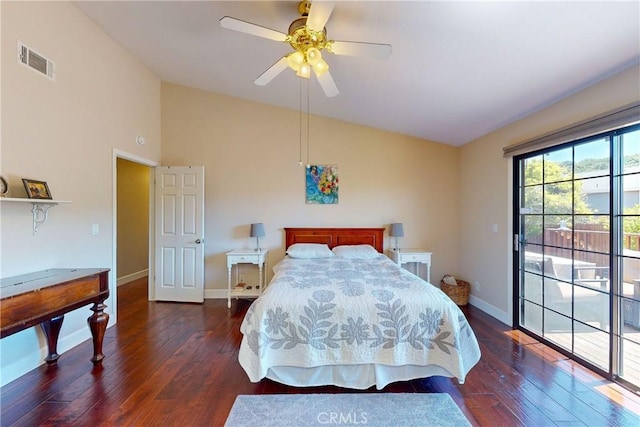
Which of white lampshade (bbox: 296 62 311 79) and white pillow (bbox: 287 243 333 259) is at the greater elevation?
white lampshade (bbox: 296 62 311 79)

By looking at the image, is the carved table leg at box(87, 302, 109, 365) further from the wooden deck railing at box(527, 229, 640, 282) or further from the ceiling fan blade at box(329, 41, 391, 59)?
the wooden deck railing at box(527, 229, 640, 282)

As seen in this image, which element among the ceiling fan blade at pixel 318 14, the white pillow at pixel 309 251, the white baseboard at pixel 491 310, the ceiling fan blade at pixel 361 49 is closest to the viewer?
the ceiling fan blade at pixel 318 14

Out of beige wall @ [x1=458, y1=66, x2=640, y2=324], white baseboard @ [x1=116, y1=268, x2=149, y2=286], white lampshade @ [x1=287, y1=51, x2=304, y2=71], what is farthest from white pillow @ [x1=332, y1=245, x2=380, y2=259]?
white baseboard @ [x1=116, y1=268, x2=149, y2=286]

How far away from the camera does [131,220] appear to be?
17.8 feet

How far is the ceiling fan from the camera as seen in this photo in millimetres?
1850

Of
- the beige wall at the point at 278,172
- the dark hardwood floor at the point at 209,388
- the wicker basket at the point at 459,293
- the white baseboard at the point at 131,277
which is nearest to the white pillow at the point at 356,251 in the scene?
the beige wall at the point at 278,172

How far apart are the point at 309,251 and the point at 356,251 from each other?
665 mm

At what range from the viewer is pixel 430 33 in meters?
2.13

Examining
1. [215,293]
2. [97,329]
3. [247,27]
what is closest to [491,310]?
[215,293]

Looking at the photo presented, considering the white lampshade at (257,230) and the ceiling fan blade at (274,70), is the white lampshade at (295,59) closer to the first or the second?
the ceiling fan blade at (274,70)

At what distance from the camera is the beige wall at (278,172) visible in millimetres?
4387

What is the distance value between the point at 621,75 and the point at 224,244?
15.2 ft

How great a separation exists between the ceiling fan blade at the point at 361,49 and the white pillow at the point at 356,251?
253 cm
